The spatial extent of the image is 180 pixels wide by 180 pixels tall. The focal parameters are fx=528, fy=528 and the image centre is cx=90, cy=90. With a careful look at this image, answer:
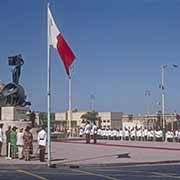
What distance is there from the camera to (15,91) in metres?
47.0

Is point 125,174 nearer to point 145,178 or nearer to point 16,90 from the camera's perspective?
point 145,178

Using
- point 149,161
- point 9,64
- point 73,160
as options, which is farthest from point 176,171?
point 9,64

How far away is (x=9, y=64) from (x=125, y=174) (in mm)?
31488

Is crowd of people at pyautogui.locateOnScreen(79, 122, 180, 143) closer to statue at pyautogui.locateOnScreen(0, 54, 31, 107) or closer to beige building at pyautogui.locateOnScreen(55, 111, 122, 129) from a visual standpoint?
statue at pyautogui.locateOnScreen(0, 54, 31, 107)

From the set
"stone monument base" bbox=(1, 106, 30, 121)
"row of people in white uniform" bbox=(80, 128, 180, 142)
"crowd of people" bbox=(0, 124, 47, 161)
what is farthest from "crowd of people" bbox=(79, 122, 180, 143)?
Answer: "crowd of people" bbox=(0, 124, 47, 161)

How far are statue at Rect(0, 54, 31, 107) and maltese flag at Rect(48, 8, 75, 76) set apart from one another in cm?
2487

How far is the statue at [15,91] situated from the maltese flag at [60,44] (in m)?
24.9

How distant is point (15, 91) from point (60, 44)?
2514 cm

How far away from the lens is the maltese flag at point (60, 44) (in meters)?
22.5

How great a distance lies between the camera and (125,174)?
19.1 metres

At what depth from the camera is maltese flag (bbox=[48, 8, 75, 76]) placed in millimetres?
22531

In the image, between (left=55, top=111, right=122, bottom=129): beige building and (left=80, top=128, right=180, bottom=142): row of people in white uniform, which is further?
(left=55, top=111, right=122, bottom=129): beige building

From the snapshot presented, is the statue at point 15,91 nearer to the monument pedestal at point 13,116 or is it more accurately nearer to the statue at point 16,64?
the statue at point 16,64

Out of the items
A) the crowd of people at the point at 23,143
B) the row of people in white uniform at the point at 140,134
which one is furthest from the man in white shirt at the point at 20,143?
the row of people in white uniform at the point at 140,134
